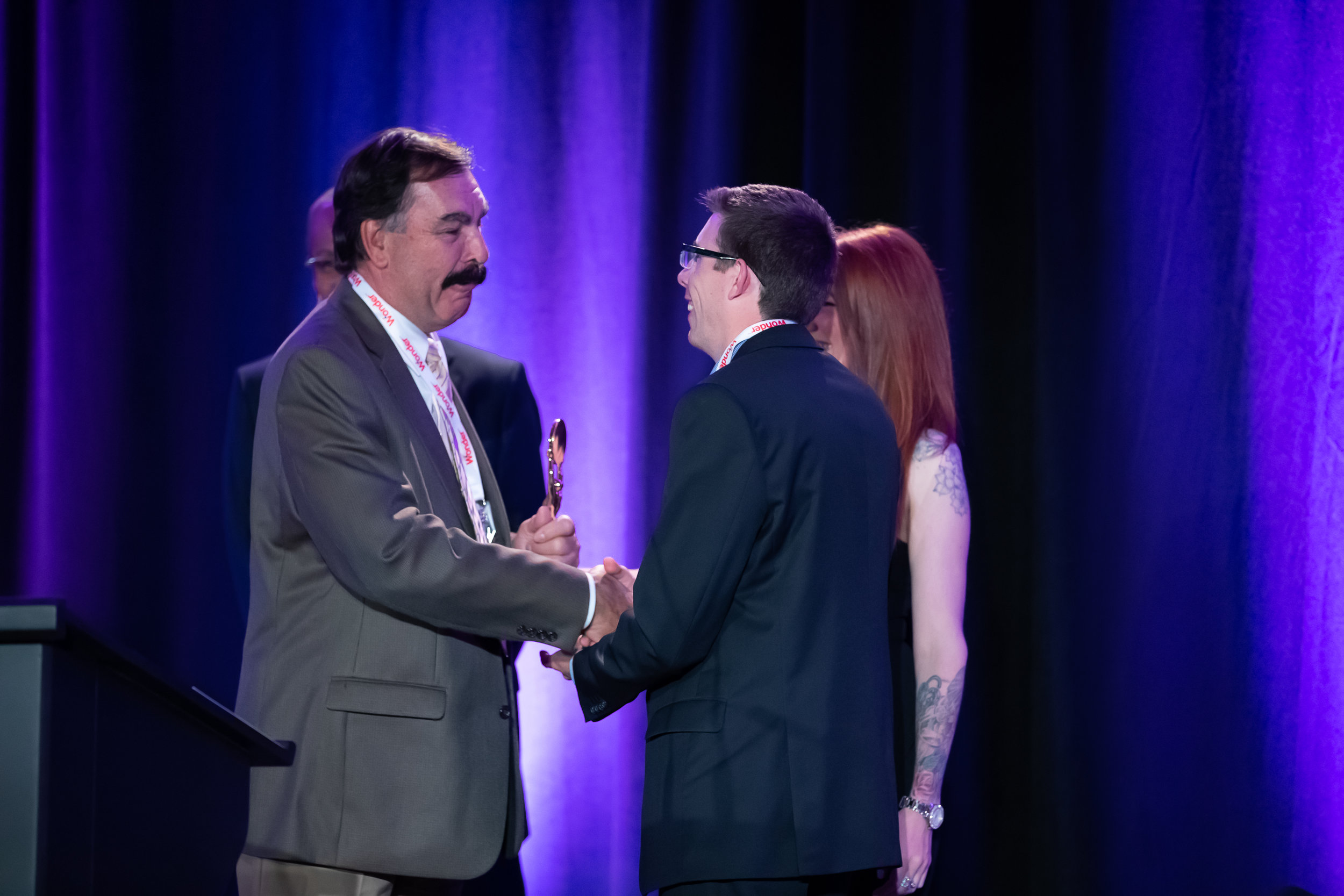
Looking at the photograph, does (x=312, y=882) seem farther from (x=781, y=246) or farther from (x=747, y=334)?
(x=781, y=246)

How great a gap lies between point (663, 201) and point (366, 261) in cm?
153

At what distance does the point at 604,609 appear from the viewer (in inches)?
85.1

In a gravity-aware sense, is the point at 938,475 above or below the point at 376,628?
above

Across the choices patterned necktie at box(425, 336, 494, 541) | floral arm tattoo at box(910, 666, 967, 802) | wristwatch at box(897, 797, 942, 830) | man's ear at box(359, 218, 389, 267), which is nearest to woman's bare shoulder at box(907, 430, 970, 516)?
floral arm tattoo at box(910, 666, 967, 802)

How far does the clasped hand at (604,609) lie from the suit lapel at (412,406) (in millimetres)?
268

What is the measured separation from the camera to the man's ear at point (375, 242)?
7.46 feet

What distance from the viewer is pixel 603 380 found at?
3709mm

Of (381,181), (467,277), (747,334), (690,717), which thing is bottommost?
(690,717)

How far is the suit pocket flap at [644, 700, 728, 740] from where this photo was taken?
1.65m

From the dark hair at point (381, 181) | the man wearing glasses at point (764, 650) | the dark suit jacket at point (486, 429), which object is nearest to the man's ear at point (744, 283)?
the man wearing glasses at point (764, 650)

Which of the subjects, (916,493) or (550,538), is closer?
(916,493)

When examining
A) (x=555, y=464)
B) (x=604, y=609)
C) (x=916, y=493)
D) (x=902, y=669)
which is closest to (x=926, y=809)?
(x=902, y=669)

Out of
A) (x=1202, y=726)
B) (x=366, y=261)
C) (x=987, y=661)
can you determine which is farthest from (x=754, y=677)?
(x=1202, y=726)

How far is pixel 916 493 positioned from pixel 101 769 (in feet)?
4.81
